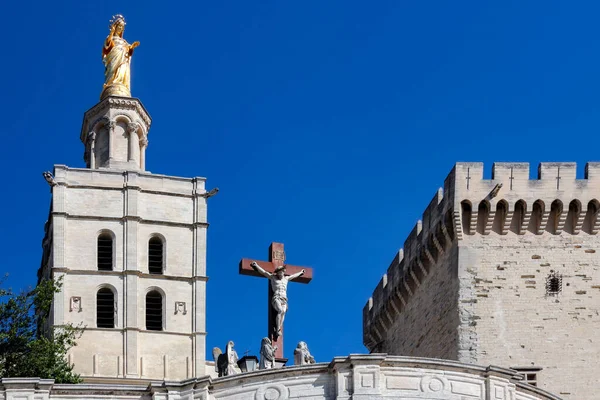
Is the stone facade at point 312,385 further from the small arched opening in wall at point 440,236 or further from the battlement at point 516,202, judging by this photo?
the small arched opening in wall at point 440,236

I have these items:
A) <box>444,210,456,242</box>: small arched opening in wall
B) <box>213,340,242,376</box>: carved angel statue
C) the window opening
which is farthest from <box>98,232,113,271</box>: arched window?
<box>213,340,242,376</box>: carved angel statue

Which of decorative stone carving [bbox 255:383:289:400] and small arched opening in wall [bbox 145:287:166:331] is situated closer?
decorative stone carving [bbox 255:383:289:400]

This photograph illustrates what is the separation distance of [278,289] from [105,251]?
27378mm

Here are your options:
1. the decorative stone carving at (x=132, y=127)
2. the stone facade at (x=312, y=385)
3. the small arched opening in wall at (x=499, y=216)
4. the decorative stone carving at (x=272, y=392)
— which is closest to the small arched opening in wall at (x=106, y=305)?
the decorative stone carving at (x=132, y=127)

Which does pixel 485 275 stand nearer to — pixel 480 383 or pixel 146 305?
pixel 480 383

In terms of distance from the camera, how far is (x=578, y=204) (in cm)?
5925

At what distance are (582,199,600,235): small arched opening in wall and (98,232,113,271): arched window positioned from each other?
897 inches

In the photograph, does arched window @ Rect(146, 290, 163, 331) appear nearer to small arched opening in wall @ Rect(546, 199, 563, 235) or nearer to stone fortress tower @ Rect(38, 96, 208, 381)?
stone fortress tower @ Rect(38, 96, 208, 381)

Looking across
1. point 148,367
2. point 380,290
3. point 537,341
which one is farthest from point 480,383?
point 148,367

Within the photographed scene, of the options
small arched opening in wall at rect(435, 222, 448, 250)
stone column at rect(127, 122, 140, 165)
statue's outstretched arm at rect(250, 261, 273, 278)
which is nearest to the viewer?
statue's outstretched arm at rect(250, 261, 273, 278)

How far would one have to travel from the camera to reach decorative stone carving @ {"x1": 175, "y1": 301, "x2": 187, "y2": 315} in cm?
7594

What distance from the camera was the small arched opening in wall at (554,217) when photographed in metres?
59.2

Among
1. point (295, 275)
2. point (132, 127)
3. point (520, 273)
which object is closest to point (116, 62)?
point (132, 127)

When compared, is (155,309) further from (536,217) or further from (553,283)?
(553,283)
